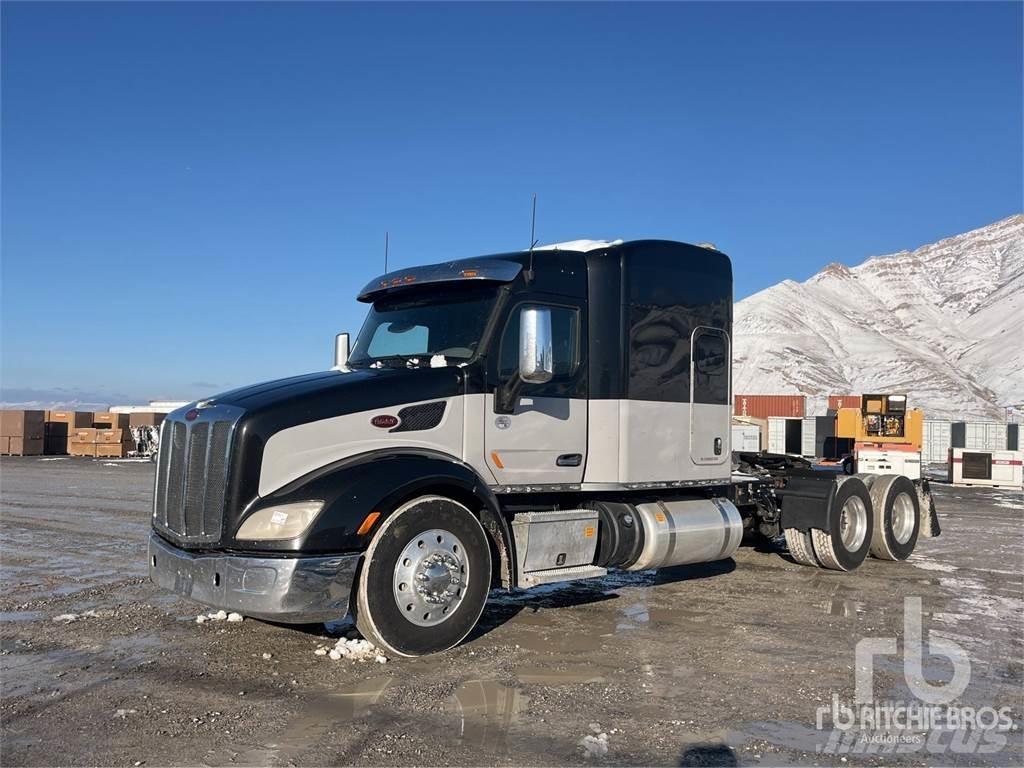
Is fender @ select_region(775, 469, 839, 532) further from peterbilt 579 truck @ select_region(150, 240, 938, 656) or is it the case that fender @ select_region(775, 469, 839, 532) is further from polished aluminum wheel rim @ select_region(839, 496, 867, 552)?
polished aluminum wheel rim @ select_region(839, 496, 867, 552)

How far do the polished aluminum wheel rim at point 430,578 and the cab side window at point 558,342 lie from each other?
151 centimetres

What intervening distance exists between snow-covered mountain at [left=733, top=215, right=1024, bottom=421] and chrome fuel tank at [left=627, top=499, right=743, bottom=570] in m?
71.4

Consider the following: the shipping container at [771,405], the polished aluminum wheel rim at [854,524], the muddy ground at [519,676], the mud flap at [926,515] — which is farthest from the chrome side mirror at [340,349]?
the shipping container at [771,405]

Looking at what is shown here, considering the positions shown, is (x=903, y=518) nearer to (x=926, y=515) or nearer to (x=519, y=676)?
(x=926, y=515)

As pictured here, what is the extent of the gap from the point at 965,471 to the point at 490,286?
77.3 ft

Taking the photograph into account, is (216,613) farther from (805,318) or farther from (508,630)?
(805,318)

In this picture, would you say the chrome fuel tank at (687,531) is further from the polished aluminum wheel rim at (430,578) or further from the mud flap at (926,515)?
the mud flap at (926,515)

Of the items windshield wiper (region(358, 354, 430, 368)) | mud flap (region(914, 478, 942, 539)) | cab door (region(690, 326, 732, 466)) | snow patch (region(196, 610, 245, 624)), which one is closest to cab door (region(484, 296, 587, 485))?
windshield wiper (region(358, 354, 430, 368))

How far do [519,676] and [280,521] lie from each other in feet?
6.23

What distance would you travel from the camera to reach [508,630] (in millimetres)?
7270

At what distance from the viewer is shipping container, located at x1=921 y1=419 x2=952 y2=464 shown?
3850cm

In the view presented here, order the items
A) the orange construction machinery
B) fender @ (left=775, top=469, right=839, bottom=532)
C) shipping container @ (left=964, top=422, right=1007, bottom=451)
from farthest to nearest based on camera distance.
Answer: shipping container @ (left=964, top=422, right=1007, bottom=451) → the orange construction machinery → fender @ (left=775, top=469, right=839, bottom=532)

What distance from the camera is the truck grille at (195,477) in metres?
6.13

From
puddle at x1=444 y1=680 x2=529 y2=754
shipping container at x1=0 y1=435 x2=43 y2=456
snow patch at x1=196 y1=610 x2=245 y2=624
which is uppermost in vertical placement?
shipping container at x1=0 y1=435 x2=43 y2=456
